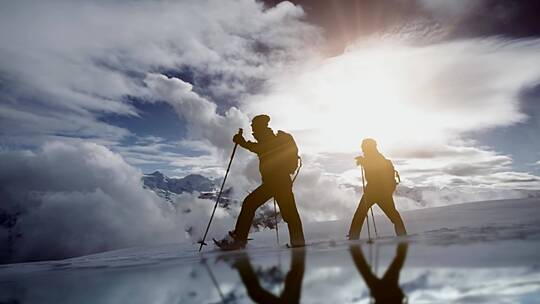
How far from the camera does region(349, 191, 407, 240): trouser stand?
12159mm

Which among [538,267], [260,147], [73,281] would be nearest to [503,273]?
[538,267]

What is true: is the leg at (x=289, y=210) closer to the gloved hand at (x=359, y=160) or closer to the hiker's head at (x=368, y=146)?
the gloved hand at (x=359, y=160)

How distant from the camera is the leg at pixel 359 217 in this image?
1262cm

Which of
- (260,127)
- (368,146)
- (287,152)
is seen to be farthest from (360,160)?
(260,127)

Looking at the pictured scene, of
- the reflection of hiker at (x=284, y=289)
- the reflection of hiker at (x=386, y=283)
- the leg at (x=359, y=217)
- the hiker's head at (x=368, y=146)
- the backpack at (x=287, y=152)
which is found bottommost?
the reflection of hiker at (x=284, y=289)

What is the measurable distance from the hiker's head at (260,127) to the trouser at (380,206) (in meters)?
4.36

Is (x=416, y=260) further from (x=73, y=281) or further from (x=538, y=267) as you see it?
(x=73, y=281)

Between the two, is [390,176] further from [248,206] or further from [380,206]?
[248,206]

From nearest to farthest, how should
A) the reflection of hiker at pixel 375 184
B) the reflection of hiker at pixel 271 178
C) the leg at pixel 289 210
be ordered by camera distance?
the leg at pixel 289 210 < the reflection of hiker at pixel 271 178 < the reflection of hiker at pixel 375 184

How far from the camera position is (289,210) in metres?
10.4

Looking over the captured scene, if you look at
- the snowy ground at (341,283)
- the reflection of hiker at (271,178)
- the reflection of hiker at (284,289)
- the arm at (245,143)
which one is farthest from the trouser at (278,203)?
the reflection of hiker at (284,289)

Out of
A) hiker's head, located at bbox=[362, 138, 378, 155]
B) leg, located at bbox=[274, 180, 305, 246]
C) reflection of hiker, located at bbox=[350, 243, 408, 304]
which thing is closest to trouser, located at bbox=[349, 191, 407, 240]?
hiker's head, located at bbox=[362, 138, 378, 155]

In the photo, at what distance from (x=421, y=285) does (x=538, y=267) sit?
46.2 inches

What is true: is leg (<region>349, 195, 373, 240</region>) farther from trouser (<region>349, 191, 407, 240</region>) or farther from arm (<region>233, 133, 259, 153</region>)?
arm (<region>233, 133, 259, 153</region>)
